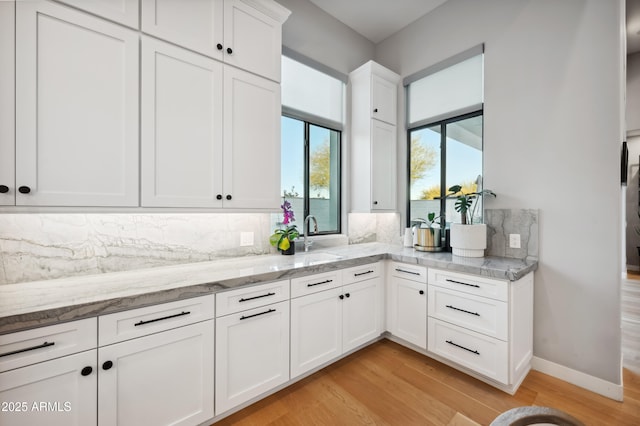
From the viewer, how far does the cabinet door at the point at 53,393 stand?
1052mm

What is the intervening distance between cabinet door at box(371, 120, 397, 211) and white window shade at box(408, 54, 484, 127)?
349 mm

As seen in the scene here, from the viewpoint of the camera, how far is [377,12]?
117 inches

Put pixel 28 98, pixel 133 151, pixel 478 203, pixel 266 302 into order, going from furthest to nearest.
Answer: pixel 478 203 < pixel 266 302 < pixel 133 151 < pixel 28 98

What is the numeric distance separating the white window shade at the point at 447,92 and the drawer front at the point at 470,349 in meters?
2.04

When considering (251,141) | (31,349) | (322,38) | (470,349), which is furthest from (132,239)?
(322,38)

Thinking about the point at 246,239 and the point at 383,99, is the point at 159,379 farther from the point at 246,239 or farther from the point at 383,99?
the point at 383,99

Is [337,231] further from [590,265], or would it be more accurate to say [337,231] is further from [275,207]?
[590,265]

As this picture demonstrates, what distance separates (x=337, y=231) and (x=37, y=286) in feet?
7.86

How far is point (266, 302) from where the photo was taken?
1.75 meters

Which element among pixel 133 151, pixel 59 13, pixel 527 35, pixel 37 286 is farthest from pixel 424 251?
pixel 59 13

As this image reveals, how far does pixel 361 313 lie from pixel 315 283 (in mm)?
644

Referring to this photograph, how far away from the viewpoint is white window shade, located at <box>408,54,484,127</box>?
8.63ft

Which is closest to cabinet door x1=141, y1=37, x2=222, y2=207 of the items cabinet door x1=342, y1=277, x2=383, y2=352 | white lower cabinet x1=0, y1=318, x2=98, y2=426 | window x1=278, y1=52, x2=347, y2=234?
white lower cabinet x1=0, y1=318, x2=98, y2=426

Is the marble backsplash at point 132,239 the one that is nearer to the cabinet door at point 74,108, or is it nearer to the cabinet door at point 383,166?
the cabinet door at point 74,108
